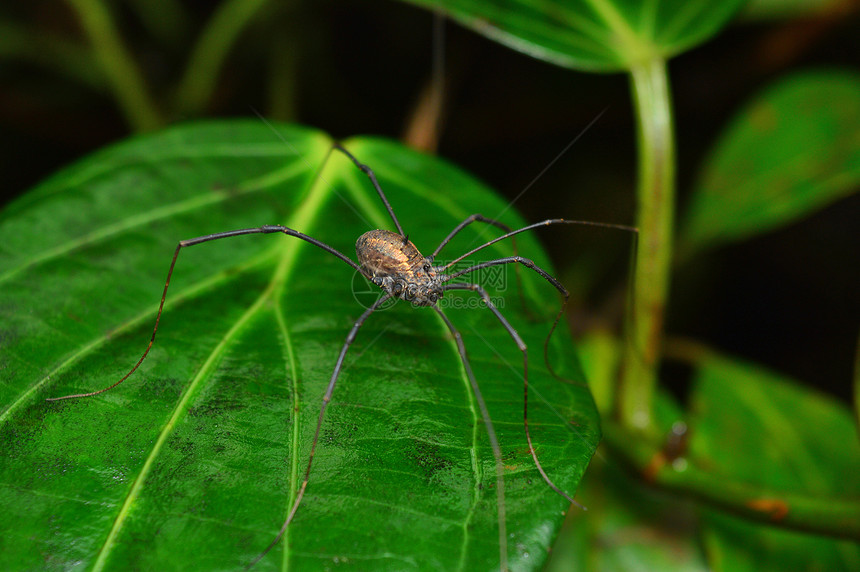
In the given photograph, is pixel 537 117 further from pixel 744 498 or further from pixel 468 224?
pixel 744 498

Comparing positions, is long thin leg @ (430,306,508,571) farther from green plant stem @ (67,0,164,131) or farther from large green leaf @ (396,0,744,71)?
green plant stem @ (67,0,164,131)

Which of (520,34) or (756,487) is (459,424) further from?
(520,34)

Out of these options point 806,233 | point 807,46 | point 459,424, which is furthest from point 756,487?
point 807,46

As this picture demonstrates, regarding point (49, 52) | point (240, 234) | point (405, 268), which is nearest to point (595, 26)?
point (405, 268)

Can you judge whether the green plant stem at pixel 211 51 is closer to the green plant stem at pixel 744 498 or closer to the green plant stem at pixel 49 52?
the green plant stem at pixel 49 52

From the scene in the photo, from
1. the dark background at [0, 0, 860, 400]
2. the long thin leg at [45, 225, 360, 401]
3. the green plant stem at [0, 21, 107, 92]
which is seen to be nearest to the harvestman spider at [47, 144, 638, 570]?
the long thin leg at [45, 225, 360, 401]

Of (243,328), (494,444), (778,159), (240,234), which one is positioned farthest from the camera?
(778,159)

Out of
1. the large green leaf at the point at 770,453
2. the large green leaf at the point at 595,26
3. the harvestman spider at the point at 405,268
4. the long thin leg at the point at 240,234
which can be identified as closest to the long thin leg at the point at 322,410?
the harvestman spider at the point at 405,268
